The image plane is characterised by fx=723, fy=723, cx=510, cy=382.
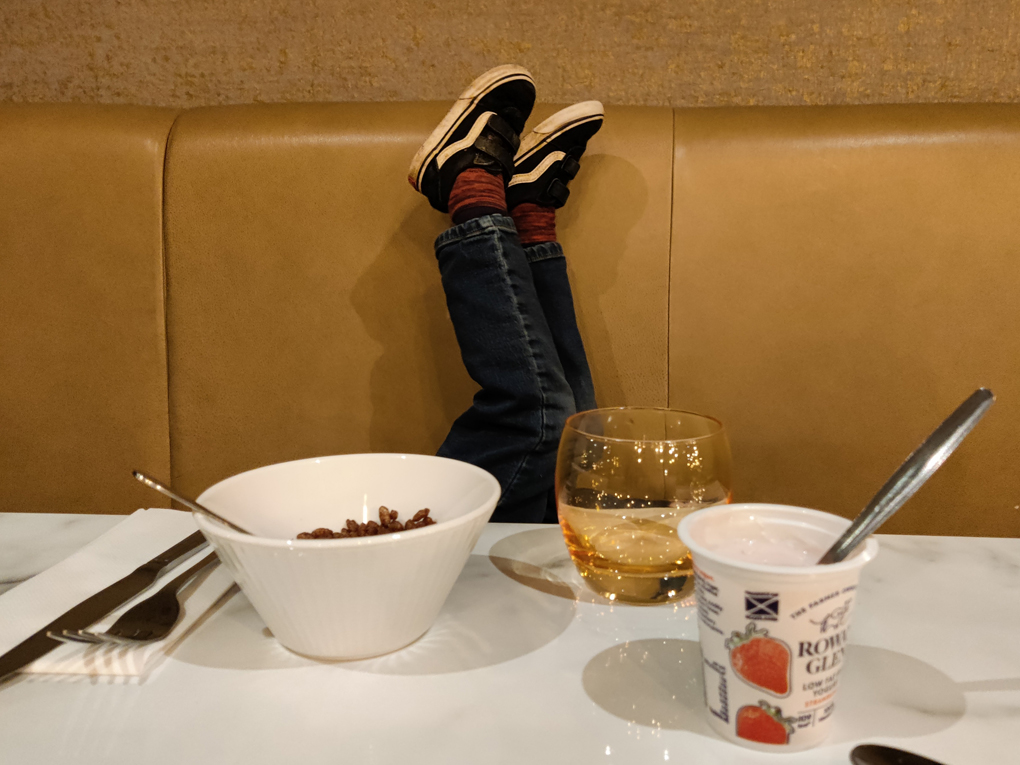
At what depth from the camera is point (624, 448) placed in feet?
1.48

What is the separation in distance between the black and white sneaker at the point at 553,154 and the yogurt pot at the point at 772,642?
22.9 inches

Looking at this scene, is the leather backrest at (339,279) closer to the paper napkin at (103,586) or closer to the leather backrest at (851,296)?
the leather backrest at (851,296)

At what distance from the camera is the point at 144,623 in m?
0.44

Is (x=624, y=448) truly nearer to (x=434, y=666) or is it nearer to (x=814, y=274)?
(x=434, y=666)

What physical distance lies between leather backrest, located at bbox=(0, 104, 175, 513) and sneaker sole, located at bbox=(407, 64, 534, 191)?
37cm

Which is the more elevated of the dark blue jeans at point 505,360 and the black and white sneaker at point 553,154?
the black and white sneaker at point 553,154

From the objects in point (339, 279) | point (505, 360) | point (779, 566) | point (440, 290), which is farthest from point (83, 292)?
point (779, 566)

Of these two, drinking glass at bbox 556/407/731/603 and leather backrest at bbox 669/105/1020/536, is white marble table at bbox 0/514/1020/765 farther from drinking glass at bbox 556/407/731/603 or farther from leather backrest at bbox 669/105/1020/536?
leather backrest at bbox 669/105/1020/536

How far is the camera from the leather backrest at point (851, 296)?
2.85 feet

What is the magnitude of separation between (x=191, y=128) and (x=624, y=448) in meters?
0.78

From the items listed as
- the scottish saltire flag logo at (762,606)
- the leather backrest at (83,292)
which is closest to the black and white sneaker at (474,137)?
the leather backrest at (83,292)

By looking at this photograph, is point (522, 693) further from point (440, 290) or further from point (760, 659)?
point (440, 290)

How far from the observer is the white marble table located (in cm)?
34

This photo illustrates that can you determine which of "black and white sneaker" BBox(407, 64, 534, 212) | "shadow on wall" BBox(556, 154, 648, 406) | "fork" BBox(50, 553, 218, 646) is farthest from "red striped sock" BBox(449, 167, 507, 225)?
"fork" BBox(50, 553, 218, 646)
